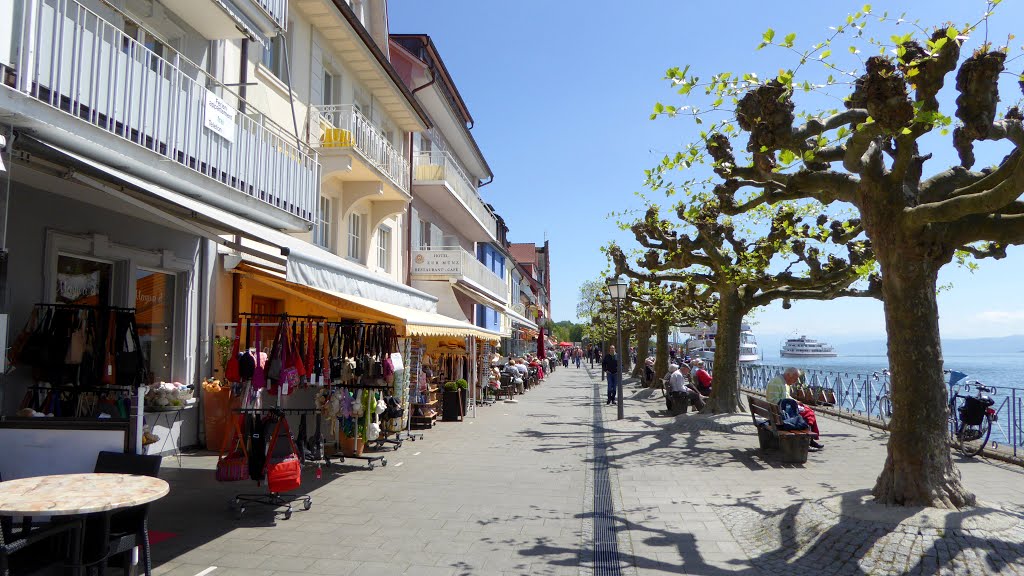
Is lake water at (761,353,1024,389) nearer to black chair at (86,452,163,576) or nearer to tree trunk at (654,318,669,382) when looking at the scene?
tree trunk at (654,318,669,382)

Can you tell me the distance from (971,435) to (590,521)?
25.3 ft

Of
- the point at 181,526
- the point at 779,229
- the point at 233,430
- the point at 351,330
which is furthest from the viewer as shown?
the point at 779,229

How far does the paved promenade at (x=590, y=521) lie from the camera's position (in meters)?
5.19

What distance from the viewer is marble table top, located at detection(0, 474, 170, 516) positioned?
10.9 ft

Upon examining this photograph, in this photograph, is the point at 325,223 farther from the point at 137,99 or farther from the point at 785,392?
the point at 785,392

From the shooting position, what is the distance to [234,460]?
6.65 m

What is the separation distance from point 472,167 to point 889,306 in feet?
84.2

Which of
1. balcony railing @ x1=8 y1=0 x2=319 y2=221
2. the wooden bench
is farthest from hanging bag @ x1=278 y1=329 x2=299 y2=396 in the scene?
the wooden bench

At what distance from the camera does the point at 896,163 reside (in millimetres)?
6324

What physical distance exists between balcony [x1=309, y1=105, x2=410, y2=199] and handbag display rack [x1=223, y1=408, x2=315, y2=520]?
23.6ft

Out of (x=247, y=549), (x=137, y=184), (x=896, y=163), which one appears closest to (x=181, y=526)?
(x=247, y=549)

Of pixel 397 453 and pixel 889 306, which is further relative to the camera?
pixel 397 453

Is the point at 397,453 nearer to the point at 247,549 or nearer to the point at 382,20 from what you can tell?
the point at 247,549

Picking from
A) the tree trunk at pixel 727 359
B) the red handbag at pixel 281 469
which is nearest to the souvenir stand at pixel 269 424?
the red handbag at pixel 281 469
